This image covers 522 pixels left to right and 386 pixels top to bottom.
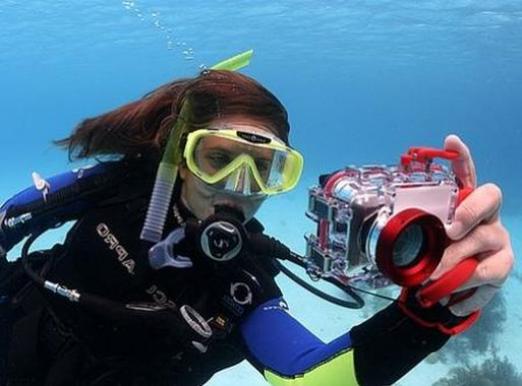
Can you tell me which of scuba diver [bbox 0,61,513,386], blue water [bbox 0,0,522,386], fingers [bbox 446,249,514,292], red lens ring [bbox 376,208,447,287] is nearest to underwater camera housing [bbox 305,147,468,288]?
red lens ring [bbox 376,208,447,287]

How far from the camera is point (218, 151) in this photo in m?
2.94

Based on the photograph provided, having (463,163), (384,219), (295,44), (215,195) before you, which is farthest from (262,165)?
(295,44)

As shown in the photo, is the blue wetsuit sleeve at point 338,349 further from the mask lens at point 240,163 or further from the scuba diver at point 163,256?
the mask lens at point 240,163

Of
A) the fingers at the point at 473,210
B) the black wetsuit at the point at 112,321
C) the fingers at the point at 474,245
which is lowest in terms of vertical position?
the black wetsuit at the point at 112,321

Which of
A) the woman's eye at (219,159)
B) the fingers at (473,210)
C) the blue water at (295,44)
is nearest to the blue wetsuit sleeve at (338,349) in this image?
the fingers at (473,210)

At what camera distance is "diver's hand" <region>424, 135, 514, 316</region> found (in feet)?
5.92

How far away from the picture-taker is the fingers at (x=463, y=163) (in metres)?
2.06

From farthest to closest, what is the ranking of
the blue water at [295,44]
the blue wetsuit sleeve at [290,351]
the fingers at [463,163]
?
1. the blue water at [295,44]
2. the blue wetsuit sleeve at [290,351]
3. the fingers at [463,163]

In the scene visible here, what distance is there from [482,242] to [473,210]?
101 millimetres

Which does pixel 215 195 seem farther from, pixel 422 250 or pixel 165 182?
pixel 422 250

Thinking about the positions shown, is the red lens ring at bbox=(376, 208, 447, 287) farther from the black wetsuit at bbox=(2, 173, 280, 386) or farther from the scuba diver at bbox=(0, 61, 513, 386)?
the black wetsuit at bbox=(2, 173, 280, 386)

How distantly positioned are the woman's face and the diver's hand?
1.14m

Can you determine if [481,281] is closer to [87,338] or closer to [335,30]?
[87,338]

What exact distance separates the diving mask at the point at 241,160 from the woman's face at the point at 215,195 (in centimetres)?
4
